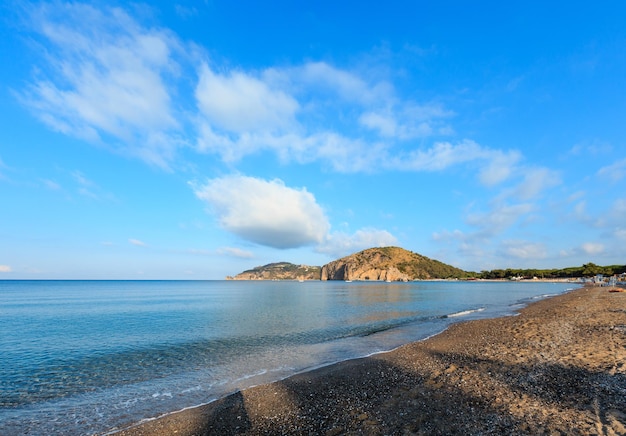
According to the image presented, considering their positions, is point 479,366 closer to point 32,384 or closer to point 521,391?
point 521,391

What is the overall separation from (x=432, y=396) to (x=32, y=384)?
1886cm

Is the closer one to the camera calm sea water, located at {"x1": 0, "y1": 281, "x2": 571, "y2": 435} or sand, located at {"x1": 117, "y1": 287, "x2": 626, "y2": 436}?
sand, located at {"x1": 117, "y1": 287, "x2": 626, "y2": 436}

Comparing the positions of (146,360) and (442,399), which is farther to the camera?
(146,360)

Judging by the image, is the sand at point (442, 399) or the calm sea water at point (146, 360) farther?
the calm sea water at point (146, 360)

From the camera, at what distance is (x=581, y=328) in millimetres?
23719

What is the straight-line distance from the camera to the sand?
29.1ft

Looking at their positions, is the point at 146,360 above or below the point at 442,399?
below

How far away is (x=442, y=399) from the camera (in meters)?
10.9

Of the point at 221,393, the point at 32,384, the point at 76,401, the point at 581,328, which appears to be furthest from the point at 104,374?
the point at 581,328

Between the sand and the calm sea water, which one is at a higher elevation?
the sand

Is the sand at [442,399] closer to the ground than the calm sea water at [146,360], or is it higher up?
higher up

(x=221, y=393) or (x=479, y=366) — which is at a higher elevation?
(x=479, y=366)

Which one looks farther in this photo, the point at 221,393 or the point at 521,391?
the point at 221,393

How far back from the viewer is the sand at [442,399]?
8859 mm
